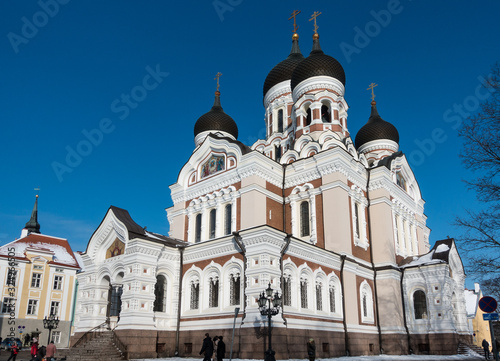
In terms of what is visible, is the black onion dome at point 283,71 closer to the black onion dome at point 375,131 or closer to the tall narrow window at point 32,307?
the black onion dome at point 375,131

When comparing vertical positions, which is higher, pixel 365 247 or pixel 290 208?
pixel 290 208

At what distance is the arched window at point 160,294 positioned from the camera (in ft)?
59.5

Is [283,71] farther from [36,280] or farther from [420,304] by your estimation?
[36,280]

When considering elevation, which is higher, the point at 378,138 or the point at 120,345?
the point at 378,138

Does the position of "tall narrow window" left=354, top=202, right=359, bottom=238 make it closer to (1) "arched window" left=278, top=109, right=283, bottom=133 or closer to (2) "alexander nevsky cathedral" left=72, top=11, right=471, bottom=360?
(2) "alexander nevsky cathedral" left=72, top=11, right=471, bottom=360

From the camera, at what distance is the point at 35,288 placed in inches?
1270

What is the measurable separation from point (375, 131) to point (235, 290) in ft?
58.9

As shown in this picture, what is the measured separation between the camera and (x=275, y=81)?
31266 mm

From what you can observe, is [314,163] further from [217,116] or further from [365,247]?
[217,116]

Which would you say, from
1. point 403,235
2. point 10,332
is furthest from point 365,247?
point 10,332

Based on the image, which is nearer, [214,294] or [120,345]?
[120,345]

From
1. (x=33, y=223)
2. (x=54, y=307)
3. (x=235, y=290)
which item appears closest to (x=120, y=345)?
(x=235, y=290)

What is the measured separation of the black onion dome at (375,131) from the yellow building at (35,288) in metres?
24.3

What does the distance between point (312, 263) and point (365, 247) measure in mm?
5160
